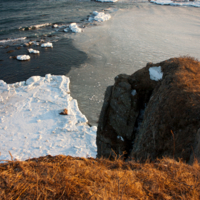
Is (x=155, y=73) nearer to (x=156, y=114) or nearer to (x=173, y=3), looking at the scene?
(x=156, y=114)

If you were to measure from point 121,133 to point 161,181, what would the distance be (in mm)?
3848

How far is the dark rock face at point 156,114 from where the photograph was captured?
12.7ft

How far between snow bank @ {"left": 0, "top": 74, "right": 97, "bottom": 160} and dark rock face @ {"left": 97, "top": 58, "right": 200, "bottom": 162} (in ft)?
7.57

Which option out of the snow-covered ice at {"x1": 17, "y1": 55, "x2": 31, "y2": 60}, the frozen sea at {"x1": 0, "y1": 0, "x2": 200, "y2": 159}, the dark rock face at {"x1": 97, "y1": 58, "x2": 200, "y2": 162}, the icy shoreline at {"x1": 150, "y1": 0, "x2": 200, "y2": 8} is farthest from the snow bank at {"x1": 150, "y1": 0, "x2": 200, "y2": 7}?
the dark rock face at {"x1": 97, "y1": 58, "x2": 200, "y2": 162}

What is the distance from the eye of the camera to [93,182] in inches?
97.7

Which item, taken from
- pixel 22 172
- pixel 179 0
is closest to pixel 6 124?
pixel 22 172

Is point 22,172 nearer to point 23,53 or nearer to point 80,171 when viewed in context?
point 80,171

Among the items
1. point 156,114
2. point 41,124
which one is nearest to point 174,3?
point 41,124

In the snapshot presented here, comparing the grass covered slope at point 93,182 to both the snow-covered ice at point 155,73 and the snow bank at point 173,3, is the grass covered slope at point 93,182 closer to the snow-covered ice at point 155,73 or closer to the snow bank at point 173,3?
the snow-covered ice at point 155,73

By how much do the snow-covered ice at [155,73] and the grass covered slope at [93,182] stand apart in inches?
149

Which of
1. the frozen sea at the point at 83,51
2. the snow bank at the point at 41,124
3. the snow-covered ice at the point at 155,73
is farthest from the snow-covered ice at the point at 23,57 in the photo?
the snow-covered ice at the point at 155,73

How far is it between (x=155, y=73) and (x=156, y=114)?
219cm

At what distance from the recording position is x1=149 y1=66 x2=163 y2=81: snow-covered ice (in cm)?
610

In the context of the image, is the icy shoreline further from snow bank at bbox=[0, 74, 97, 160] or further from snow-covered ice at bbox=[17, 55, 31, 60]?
snow bank at bbox=[0, 74, 97, 160]
